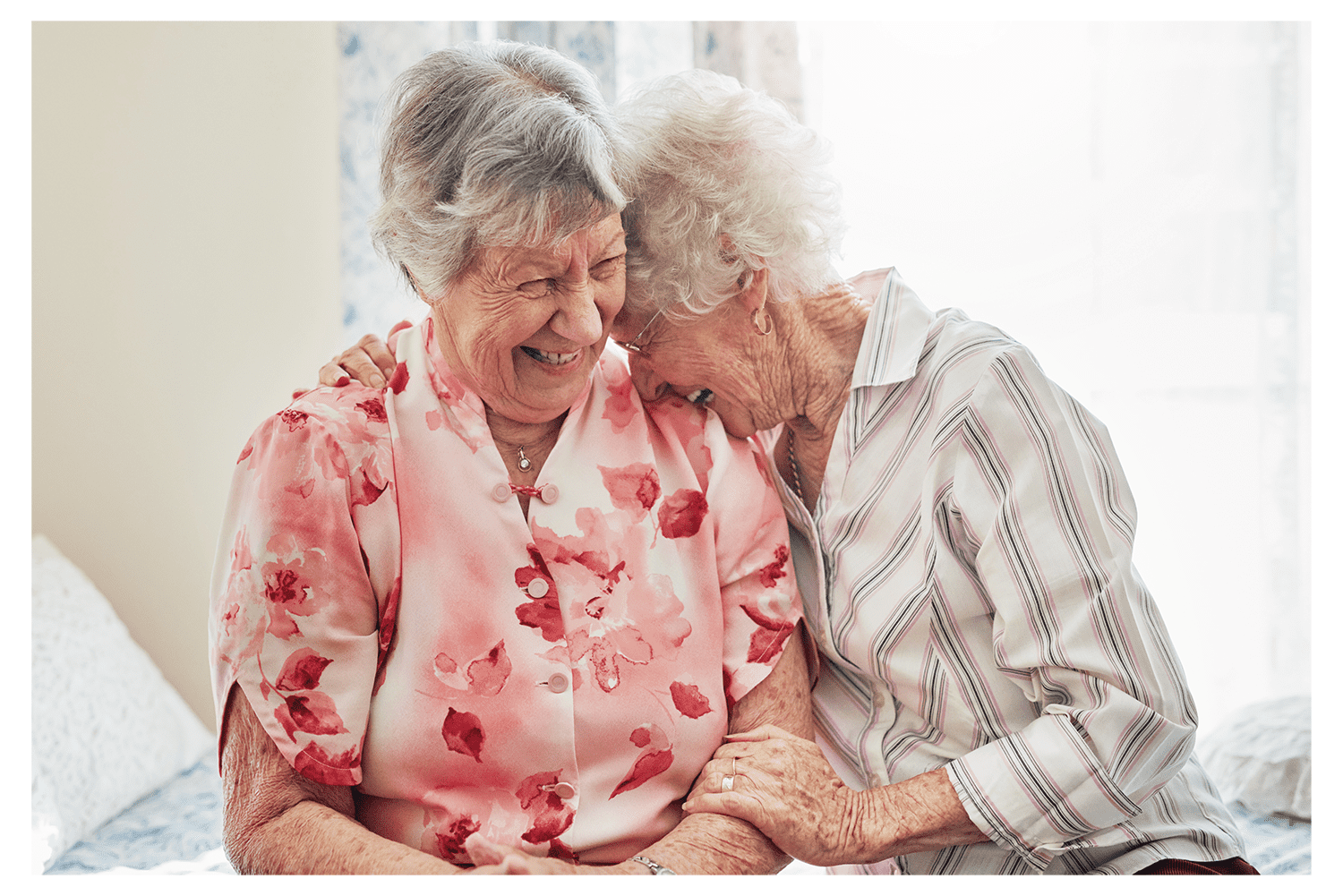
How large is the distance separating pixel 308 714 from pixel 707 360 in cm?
60

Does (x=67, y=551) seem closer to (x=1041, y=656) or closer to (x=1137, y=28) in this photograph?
(x=1041, y=656)

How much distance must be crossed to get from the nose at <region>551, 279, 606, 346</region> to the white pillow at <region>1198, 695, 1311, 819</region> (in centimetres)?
147

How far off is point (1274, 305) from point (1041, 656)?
165cm

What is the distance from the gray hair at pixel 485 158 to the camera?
36.7 inches

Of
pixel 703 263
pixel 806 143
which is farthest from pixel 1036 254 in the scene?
pixel 703 263

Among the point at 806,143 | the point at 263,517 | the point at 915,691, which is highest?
the point at 806,143

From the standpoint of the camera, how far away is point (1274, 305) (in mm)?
2240

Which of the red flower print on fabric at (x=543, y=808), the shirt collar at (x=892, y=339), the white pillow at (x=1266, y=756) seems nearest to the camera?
the red flower print on fabric at (x=543, y=808)

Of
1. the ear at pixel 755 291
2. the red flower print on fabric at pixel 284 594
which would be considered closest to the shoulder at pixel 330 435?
the red flower print on fabric at pixel 284 594

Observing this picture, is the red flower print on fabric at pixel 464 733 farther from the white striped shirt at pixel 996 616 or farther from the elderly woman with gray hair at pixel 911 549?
the white striped shirt at pixel 996 616

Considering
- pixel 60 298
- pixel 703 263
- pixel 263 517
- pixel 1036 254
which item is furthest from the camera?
pixel 1036 254

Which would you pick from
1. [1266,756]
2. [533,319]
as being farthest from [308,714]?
[1266,756]

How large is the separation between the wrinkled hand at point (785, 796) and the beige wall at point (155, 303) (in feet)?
3.79

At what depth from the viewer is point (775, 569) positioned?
1167 mm
